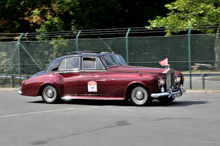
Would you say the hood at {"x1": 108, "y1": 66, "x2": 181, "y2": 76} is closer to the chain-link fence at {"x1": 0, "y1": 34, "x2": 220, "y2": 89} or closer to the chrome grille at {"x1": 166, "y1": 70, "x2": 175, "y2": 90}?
the chrome grille at {"x1": 166, "y1": 70, "x2": 175, "y2": 90}

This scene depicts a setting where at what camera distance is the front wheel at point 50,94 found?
14227 mm

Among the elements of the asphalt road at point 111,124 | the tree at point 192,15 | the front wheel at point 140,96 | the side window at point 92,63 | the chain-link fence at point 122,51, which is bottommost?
the asphalt road at point 111,124

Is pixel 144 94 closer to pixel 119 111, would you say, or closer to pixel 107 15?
pixel 119 111

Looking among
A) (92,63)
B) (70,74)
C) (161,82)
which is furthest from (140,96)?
(70,74)

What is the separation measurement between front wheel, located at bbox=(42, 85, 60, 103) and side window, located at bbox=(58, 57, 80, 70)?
78 centimetres

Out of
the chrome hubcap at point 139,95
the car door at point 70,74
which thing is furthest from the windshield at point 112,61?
the chrome hubcap at point 139,95

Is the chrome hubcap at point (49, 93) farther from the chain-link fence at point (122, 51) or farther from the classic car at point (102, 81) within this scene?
the chain-link fence at point (122, 51)

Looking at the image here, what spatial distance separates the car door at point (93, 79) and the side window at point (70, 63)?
253 mm

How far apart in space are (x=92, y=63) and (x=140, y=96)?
1.94 m

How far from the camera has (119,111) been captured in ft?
38.7

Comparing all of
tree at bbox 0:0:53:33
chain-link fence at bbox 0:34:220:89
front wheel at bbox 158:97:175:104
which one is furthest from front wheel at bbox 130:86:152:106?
tree at bbox 0:0:53:33

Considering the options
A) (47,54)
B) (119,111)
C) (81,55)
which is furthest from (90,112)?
(47,54)

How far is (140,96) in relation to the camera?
1276 centimetres

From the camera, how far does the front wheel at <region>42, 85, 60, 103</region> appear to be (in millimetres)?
14227
